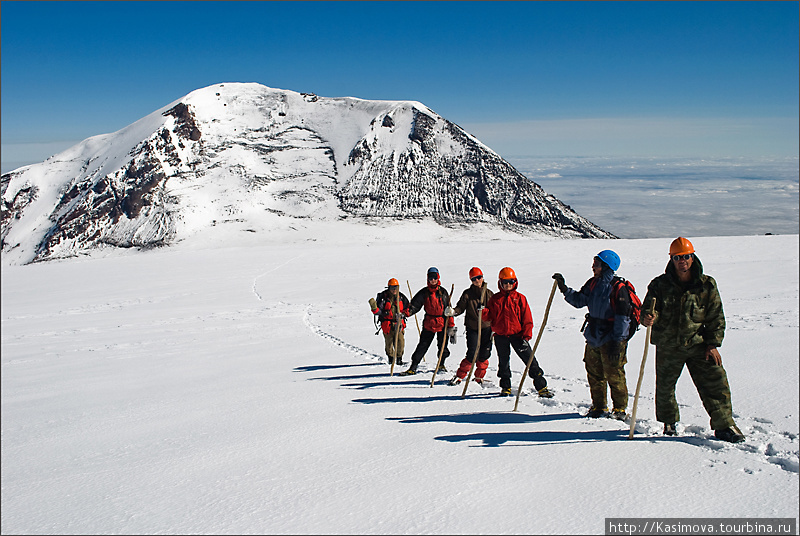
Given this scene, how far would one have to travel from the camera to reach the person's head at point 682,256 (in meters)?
4.77

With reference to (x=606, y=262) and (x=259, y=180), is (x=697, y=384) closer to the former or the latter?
(x=606, y=262)

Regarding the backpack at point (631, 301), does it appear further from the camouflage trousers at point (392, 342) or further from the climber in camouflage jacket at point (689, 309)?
the camouflage trousers at point (392, 342)

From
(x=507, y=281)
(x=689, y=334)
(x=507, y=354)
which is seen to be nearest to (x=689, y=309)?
(x=689, y=334)

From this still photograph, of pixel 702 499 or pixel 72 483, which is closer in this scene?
pixel 702 499

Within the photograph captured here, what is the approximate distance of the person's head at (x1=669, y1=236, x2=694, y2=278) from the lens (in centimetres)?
477

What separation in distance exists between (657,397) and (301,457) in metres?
Result: 3.52

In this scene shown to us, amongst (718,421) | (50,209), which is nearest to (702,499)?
(718,421)

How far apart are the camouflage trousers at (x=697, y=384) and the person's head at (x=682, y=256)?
2.51 feet

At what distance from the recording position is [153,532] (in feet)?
10.3

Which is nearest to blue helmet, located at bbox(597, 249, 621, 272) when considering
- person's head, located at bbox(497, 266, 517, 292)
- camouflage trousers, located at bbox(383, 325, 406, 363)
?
person's head, located at bbox(497, 266, 517, 292)

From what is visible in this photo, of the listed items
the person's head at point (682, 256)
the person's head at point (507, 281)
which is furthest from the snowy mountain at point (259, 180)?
the person's head at point (682, 256)

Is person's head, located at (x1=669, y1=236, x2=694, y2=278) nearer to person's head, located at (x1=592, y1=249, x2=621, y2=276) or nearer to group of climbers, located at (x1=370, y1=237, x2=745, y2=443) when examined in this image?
group of climbers, located at (x1=370, y1=237, x2=745, y2=443)

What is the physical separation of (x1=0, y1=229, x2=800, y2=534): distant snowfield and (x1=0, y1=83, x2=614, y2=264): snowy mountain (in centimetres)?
7869

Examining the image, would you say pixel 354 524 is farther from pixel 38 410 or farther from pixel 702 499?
pixel 38 410
